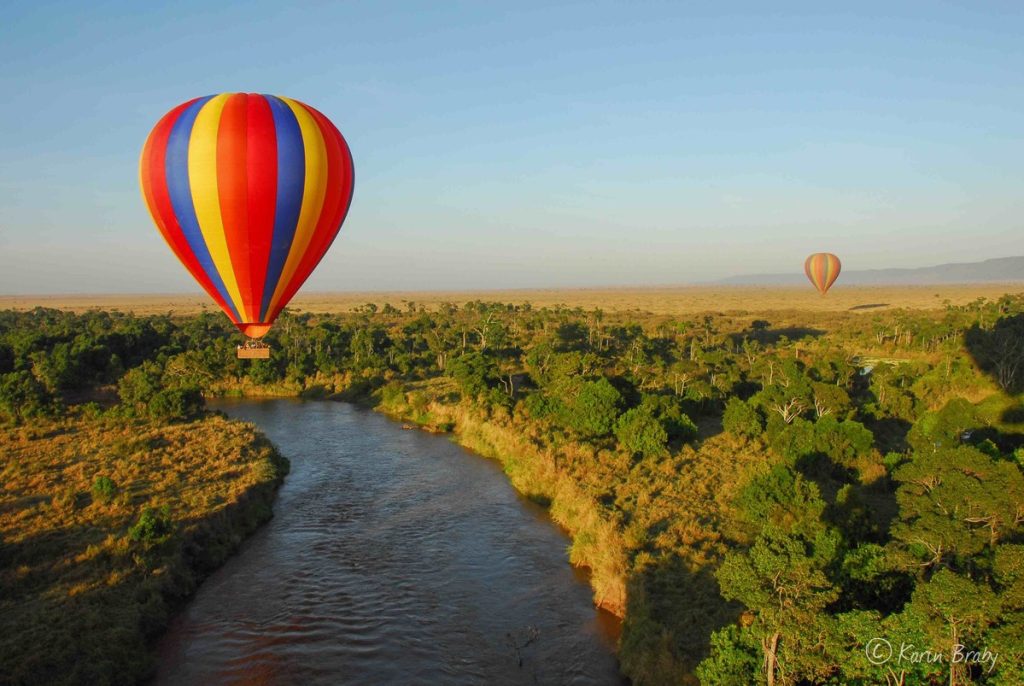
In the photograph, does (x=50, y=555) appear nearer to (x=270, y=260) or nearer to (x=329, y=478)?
(x=270, y=260)

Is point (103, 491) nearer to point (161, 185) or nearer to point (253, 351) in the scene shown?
point (253, 351)

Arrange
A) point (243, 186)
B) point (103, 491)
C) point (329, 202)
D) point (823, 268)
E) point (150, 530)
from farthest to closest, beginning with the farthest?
point (823, 268)
point (103, 491)
point (329, 202)
point (243, 186)
point (150, 530)

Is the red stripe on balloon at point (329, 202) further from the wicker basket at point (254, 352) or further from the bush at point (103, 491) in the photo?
the bush at point (103, 491)

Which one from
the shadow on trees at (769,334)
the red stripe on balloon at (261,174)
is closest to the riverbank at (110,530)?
the red stripe on balloon at (261,174)

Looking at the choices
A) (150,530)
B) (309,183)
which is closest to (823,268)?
(309,183)

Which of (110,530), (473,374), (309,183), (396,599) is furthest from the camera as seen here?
(473,374)

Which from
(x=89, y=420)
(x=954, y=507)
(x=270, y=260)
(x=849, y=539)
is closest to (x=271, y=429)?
(x=89, y=420)
